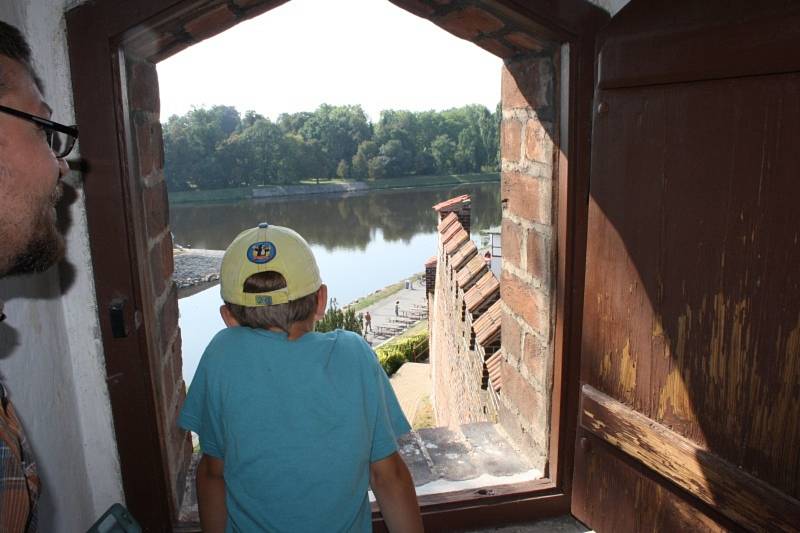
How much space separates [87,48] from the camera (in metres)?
1.39

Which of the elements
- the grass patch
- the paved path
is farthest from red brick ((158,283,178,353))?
the paved path

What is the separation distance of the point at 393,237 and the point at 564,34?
42.6 metres

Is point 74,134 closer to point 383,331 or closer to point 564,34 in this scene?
point 564,34

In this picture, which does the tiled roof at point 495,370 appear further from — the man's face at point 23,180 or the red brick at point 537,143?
the man's face at point 23,180

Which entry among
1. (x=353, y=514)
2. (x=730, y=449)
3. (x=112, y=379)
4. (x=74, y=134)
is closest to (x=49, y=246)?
(x=74, y=134)

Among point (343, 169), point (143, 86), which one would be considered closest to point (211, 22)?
point (143, 86)

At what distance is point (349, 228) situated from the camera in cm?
4559

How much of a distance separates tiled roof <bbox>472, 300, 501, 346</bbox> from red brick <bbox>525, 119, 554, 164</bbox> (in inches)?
41.8

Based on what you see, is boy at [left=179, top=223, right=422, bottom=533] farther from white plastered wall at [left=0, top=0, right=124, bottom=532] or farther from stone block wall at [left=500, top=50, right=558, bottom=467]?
stone block wall at [left=500, top=50, right=558, bottom=467]

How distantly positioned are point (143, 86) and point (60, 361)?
83cm

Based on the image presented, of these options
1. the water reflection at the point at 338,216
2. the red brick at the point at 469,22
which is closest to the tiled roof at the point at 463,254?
the red brick at the point at 469,22

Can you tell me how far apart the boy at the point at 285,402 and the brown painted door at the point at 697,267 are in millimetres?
685

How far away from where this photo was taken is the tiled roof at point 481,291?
3039 millimetres

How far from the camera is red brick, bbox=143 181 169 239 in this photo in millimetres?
1656
